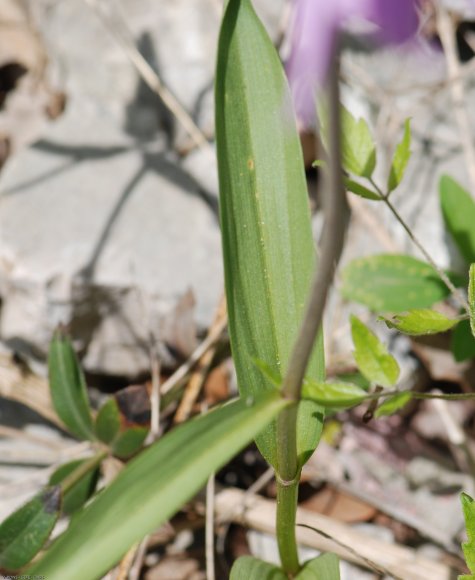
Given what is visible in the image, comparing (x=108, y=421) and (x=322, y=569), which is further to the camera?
(x=108, y=421)

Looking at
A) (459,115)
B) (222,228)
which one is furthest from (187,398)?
Answer: (459,115)

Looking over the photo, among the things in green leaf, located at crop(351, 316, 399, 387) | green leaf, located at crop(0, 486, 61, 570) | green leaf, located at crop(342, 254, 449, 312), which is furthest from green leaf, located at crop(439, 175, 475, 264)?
green leaf, located at crop(0, 486, 61, 570)

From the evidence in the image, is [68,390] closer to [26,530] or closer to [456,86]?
[26,530]

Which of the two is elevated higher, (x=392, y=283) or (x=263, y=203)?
(x=263, y=203)

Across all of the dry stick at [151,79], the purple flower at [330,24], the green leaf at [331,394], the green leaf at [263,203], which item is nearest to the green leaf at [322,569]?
the green leaf at [263,203]

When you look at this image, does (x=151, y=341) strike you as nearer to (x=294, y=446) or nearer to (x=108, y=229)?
(x=108, y=229)

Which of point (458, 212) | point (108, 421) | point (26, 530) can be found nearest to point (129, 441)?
point (108, 421)

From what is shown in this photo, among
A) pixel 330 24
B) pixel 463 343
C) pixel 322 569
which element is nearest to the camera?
pixel 330 24

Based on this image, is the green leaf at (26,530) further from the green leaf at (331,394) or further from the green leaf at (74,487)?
the green leaf at (331,394)

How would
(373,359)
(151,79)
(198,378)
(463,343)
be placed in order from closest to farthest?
(373,359) < (463,343) < (198,378) < (151,79)
